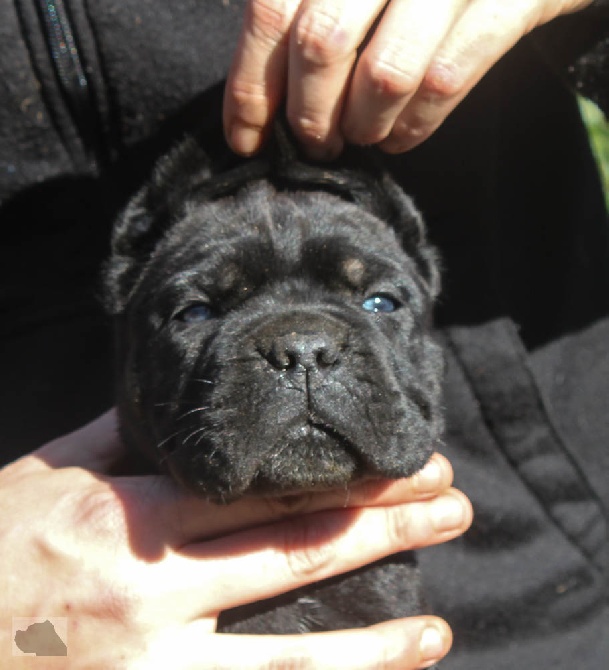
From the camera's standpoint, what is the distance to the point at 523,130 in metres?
2.78

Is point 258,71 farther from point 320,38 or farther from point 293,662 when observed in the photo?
point 293,662

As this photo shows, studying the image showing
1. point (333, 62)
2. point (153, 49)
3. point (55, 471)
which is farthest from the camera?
point (153, 49)

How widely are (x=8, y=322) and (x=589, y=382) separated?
198cm

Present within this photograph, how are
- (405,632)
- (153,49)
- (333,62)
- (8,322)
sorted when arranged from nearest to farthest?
1. (333,62)
2. (405,632)
3. (153,49)
4. (8,322)

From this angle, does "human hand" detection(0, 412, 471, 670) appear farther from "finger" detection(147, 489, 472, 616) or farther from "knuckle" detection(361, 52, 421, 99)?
"knuckle" detection(361, 52, 421, 99)

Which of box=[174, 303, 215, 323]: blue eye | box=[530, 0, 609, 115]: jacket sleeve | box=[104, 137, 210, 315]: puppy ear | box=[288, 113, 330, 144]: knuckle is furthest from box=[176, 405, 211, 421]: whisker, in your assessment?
box=[530, 0, 609, 115]: jacket sleeve

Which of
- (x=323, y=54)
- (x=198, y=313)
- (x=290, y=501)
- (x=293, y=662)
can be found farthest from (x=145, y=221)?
(x=293, y=662)

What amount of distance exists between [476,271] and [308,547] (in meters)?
1.12

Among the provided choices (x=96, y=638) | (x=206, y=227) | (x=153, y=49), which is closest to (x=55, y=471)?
(x=96, y=638)

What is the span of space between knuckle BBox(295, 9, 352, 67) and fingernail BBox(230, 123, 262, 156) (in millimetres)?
296

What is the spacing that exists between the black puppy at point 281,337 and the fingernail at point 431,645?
0.19 m

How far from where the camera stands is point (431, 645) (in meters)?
2.10

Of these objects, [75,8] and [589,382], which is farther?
[589,382]

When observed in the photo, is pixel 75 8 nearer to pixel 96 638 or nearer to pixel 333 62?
pixel 333 62
